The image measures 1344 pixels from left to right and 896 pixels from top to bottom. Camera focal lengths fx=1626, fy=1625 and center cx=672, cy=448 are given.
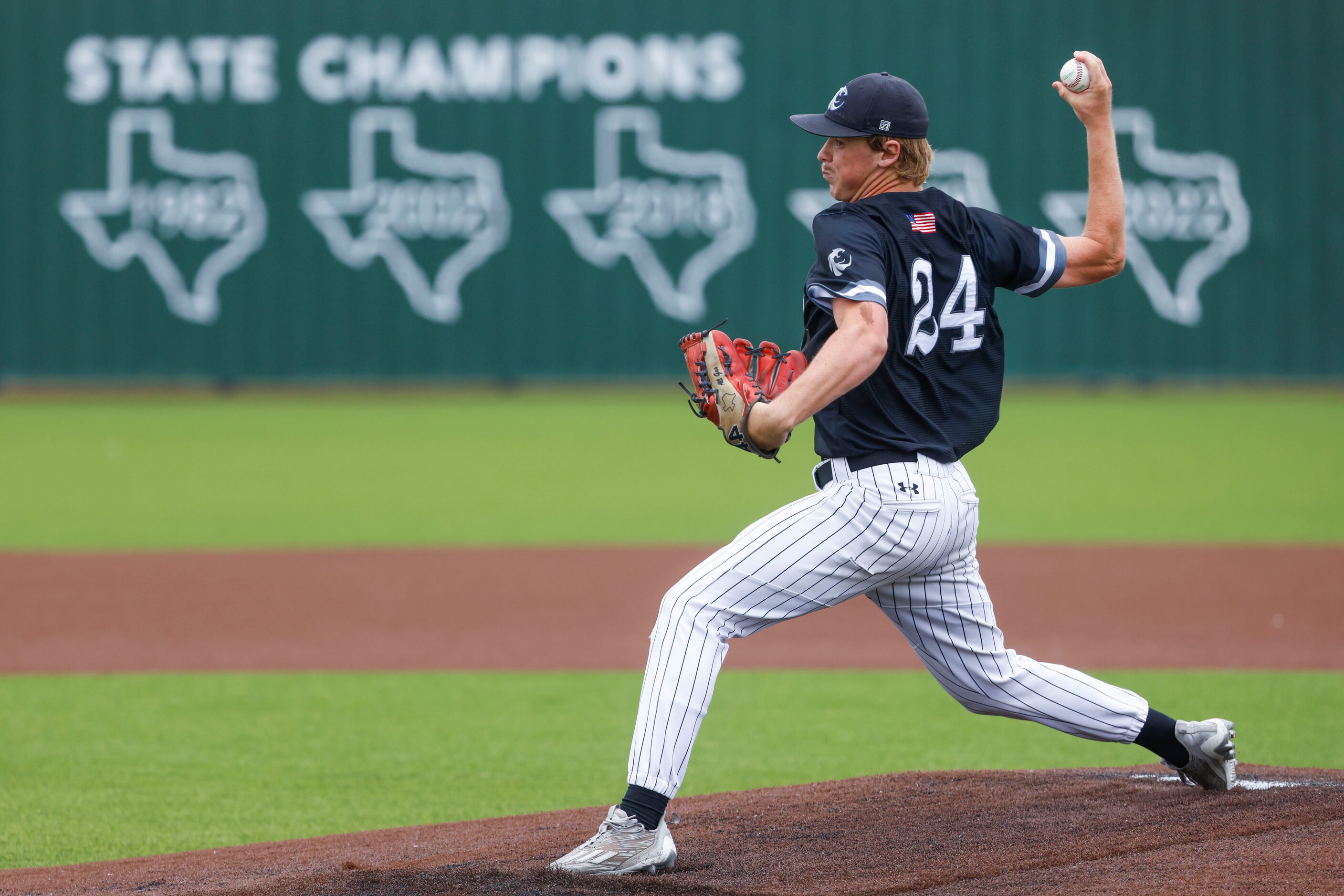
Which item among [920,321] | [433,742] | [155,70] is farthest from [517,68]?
[920,321]

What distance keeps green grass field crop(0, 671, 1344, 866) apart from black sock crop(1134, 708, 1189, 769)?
108cm

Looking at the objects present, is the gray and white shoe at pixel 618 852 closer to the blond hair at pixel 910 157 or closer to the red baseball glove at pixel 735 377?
the red baseball glove at pixel 735 377

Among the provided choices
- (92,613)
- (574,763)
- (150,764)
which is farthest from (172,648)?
(574,763)

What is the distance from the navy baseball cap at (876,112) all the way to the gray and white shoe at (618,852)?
5.09 ft

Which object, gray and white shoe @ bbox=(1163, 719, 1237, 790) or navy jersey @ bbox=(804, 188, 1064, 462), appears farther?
gray and white shoe @ bbox=(1163, 719, 1237, 790)

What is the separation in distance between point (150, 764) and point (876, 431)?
2804 mm

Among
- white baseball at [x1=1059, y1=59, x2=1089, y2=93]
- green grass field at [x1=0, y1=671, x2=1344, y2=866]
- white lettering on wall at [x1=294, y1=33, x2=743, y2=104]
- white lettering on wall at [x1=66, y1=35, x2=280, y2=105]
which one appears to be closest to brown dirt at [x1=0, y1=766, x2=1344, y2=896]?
green grass field at [x1=0, y1=671, x2=1344, y2=866]

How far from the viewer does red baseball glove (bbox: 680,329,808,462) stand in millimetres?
3422

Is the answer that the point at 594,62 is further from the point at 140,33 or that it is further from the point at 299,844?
the point at 299,844

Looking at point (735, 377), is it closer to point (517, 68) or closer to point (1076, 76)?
point (1076, 76)

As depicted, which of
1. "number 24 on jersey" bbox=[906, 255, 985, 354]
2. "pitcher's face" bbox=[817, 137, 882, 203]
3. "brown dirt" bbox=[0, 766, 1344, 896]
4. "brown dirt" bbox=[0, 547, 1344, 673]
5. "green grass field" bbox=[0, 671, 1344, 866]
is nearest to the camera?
"brown dirt" bbox=[0, 766, 1344, 896]

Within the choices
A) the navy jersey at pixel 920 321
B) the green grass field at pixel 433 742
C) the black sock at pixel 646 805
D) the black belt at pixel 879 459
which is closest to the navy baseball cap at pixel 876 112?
the navy jersey at pixel 920 321

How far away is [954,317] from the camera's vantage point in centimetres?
362

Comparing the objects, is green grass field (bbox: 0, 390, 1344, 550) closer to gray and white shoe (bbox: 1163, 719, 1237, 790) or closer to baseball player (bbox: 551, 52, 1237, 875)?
gray and white shoe (bbox: 1163, 719, 1237, 790)
